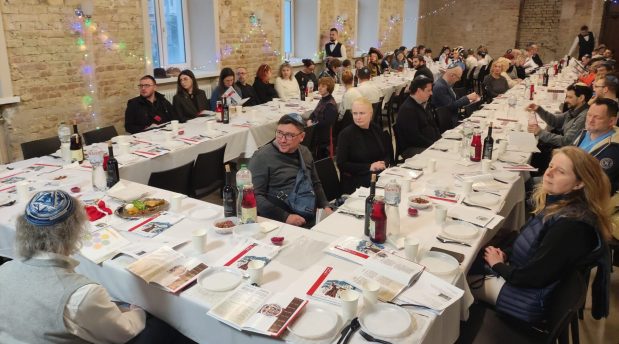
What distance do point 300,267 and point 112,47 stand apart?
535 centimetres

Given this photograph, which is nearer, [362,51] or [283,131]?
[283,131]

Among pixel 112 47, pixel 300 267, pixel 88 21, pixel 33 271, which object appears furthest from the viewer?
pixel 112 47

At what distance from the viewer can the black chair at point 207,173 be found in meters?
4.07

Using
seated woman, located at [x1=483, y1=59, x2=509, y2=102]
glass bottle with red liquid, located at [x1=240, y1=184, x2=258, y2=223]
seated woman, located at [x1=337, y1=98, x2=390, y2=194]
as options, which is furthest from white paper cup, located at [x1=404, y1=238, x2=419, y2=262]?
seated woman, located at [x1=483, y1=59, x2=509, y2=102]

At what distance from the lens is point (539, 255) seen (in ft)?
7.08

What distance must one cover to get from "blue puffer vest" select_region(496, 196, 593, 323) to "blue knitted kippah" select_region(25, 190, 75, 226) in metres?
2.02

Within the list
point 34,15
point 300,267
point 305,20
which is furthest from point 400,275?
point 305,20

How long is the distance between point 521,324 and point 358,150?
204 centimetres

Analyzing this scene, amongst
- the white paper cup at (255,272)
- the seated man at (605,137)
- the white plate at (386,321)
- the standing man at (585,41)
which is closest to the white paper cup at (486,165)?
the seated man at (605,137)

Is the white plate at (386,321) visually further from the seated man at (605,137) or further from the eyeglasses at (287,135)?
the seated man at (605,137)

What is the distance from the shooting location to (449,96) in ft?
21.1

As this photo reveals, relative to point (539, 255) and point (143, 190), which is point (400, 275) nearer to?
point (539, 255)

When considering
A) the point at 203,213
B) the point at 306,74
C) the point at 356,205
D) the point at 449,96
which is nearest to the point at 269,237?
the point at 203,213

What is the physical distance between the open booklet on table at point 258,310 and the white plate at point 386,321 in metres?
0.25
